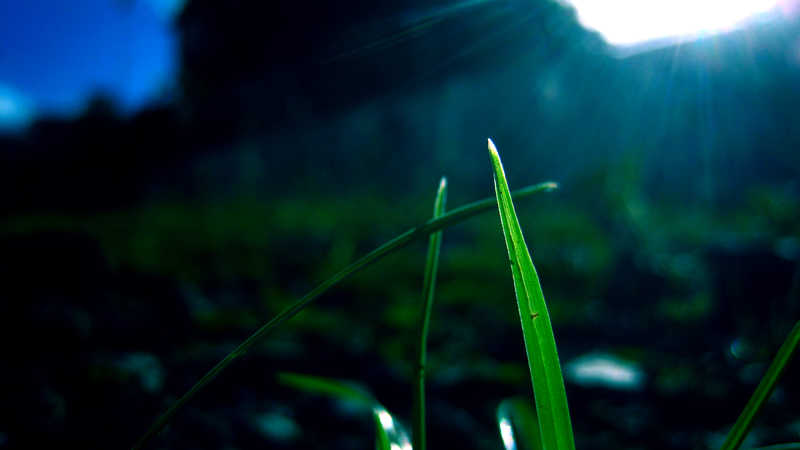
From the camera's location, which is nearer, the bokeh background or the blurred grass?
the bokeh background

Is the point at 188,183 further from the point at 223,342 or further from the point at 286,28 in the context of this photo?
the point at 223,342

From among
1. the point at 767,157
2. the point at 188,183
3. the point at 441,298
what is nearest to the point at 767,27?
the point at 767,157

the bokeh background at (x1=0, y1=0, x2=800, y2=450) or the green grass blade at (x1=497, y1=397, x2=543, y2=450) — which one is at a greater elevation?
the bokeh background at (x1=0, y1=0, x2=800, y2=450)

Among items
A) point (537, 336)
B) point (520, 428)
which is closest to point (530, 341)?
point (537, 336)

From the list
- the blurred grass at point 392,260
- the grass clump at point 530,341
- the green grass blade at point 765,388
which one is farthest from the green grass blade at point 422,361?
the blurred grass at point 392,260

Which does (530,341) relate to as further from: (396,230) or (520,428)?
(396,230)

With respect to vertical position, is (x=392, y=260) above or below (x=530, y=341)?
above

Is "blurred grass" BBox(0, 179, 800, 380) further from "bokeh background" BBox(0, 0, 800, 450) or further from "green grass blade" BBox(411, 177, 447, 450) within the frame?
"green grass blade" BBox(411, 177, 447, 450)

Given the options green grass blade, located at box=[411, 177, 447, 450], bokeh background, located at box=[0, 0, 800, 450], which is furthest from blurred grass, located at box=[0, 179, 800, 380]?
green grass blade, located at box=[411, 177, 447, 450]
